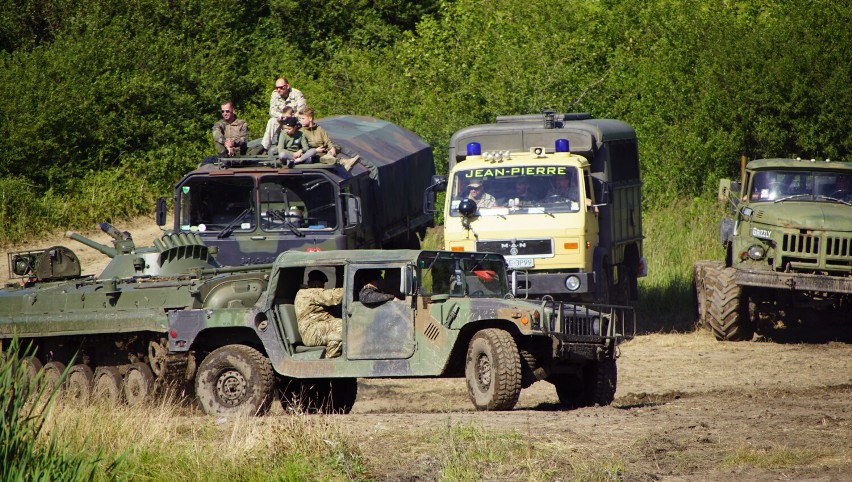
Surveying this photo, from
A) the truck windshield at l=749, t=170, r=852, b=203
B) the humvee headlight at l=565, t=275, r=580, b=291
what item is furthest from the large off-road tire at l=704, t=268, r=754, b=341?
the humvee headlight at l=565, t=275, r=580, b=291

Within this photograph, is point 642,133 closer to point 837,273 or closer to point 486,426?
point 837,273

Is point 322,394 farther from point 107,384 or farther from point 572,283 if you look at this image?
point 572,283

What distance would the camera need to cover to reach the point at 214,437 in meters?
10.4

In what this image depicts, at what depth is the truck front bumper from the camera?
1659 centimetres

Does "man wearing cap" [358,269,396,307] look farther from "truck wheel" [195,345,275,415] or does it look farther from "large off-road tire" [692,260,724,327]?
"large off-road tire" [692,260,724,327]

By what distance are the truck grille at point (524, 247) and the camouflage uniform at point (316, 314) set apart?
4.23 m

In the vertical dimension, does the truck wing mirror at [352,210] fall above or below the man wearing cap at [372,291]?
above

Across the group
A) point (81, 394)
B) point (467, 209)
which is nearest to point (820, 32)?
point (467, 209)

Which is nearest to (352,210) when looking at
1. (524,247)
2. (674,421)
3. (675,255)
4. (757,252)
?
(524,247)

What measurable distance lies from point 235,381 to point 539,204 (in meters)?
5.57

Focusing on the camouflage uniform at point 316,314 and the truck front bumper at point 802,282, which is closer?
the camouflage uniform at point 316,314

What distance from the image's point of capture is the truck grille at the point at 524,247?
53.5ft

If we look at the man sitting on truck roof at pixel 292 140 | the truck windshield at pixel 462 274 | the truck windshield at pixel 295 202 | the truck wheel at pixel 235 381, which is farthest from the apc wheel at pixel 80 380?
the truck windshield at pixel 462 274

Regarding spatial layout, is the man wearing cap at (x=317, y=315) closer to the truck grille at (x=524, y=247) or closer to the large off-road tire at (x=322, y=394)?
the large off-road tire at (x=322, y=394)
